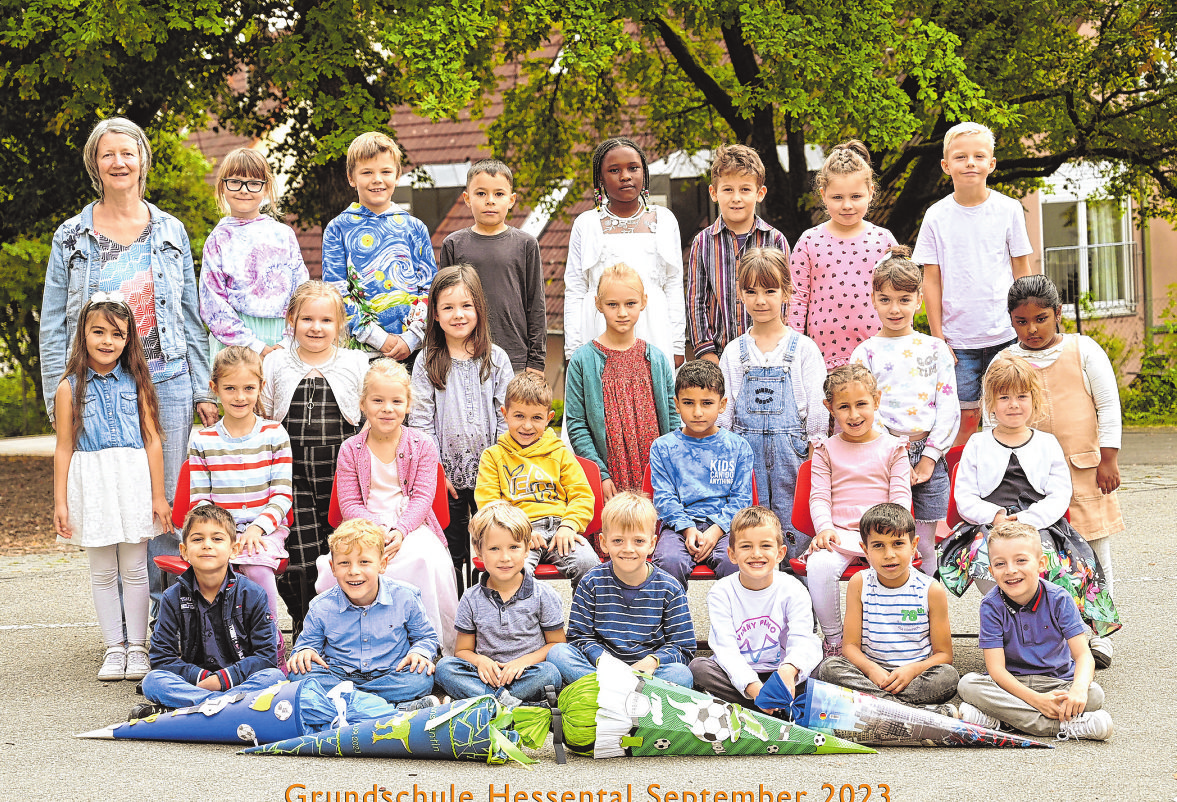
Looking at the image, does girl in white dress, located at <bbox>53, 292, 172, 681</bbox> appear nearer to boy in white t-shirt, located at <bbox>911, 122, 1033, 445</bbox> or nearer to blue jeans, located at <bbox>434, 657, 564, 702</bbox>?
blue jeans, located at <bbox>434, 657, 564, 702</bbox>

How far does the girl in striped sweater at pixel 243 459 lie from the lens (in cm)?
520

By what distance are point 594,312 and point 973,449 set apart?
78.3 inches

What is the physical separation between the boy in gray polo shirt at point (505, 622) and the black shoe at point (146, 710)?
41.1 inches

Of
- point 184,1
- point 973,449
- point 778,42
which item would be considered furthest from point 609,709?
point 184,1

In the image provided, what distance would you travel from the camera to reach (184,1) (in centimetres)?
1091

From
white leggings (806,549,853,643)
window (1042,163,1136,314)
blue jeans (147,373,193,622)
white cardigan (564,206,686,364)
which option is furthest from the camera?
window (1042,163,1136,314)

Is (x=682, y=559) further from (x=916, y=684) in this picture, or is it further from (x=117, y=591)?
(x=117, y=591)

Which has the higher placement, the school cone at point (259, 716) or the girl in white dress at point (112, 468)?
the girl in white dress at point (112, 468)

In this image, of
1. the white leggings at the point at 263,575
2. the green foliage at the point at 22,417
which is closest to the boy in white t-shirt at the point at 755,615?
the white leggings at the point at 263,575

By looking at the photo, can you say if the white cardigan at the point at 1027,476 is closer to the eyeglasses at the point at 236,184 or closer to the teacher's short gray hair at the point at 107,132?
the eyeglasses at the point at 236,184

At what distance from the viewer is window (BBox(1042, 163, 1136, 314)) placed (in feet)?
64.3

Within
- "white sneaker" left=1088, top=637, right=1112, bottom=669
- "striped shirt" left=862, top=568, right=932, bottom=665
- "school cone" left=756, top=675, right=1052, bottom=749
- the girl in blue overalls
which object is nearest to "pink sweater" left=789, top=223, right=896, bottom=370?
the girl in blue overalls

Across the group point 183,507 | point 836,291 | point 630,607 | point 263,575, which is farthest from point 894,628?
point 183,507

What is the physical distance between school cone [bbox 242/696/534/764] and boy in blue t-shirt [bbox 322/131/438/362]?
2.22m
